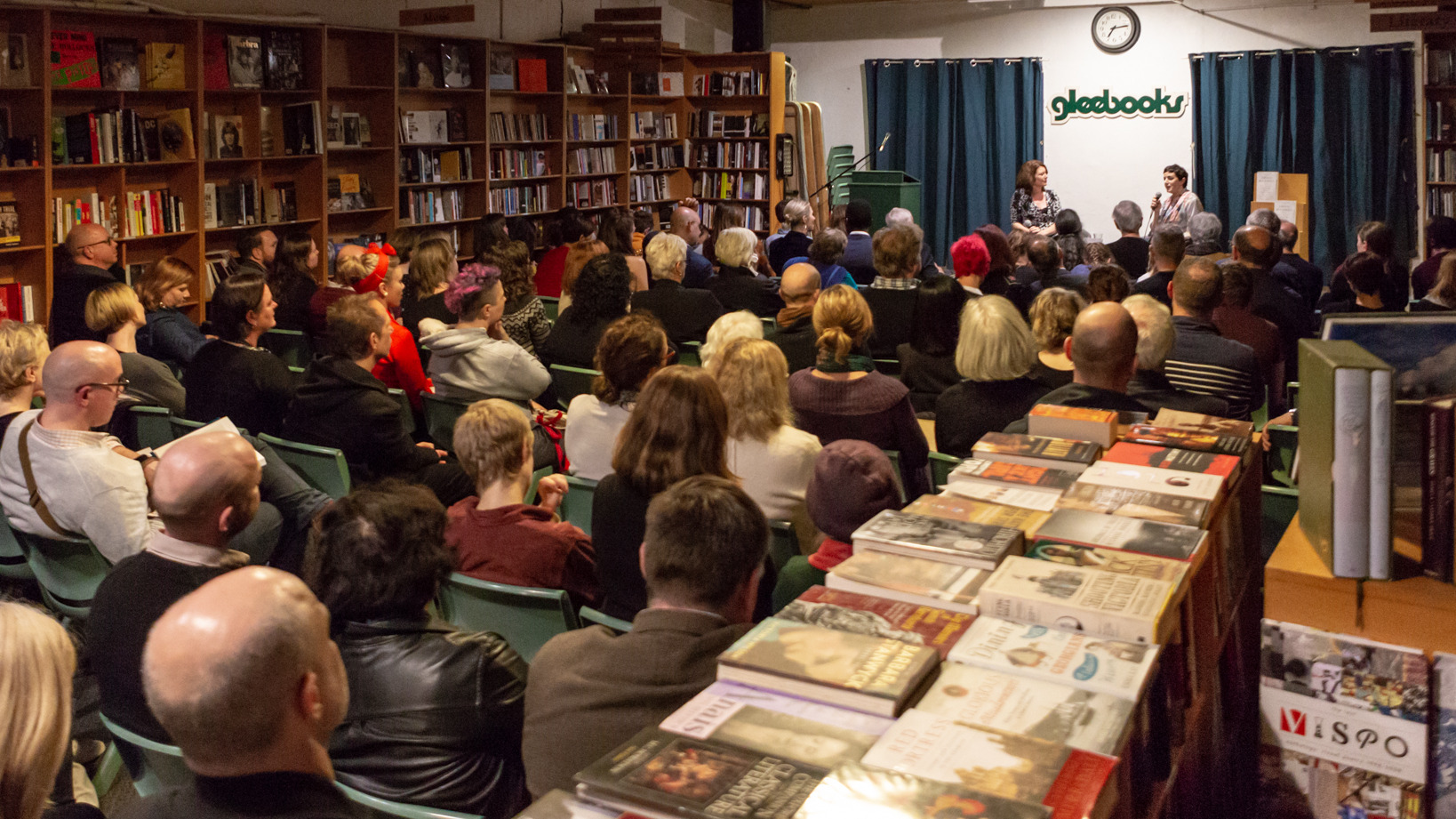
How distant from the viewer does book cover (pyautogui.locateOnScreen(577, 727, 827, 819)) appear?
122cm

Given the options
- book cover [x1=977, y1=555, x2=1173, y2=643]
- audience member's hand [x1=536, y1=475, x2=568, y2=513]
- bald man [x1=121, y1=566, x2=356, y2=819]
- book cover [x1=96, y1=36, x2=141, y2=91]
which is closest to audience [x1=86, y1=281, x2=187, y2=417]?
audience member's hand [x1=536, y1=475, x2=568, y2=513]

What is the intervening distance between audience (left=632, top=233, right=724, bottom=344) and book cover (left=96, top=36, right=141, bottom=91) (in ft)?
10.7

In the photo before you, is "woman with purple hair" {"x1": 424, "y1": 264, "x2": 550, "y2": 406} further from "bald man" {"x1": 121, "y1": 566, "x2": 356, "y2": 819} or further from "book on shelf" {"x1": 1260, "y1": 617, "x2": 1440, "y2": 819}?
"book on shelf" {"x1": 1260, "y1": 617, "x2": 1440, "y2": 819}

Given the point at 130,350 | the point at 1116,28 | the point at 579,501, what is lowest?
the point at 579,501

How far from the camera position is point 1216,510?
2082 mm

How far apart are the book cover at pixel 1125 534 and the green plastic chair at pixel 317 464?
8.39 feet

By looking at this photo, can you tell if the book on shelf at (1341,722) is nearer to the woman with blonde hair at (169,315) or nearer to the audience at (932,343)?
the audience at (932,343)

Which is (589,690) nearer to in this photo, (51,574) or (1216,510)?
(1216,510)

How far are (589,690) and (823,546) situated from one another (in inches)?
31.8

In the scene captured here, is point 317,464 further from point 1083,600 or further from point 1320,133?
point 1320,133

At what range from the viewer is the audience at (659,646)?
5.80 feet

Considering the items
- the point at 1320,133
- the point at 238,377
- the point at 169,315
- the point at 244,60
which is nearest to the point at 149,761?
the point at 238,377

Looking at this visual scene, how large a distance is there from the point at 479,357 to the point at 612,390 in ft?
3.67

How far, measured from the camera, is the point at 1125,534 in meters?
1.87
